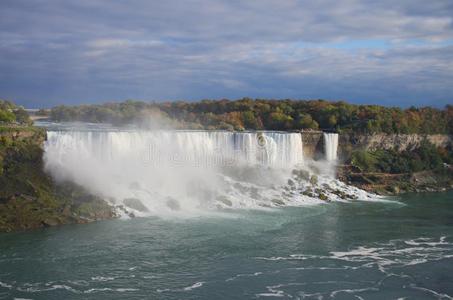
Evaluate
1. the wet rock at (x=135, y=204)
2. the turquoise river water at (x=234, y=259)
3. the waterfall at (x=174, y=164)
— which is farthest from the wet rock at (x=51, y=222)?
the wet rock at (x=135, y=204)

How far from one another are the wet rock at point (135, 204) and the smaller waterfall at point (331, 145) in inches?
644

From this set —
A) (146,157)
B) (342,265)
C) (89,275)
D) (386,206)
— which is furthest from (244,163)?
(89,275)

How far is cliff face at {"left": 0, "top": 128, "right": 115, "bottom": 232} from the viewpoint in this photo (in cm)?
2309

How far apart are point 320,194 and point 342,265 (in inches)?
540

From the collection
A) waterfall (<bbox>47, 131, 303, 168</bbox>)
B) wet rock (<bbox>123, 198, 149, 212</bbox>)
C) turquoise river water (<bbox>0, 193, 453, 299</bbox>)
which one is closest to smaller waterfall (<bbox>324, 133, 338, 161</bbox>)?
waterfall (<bbox>47, 131, 303, 168</bbox>)

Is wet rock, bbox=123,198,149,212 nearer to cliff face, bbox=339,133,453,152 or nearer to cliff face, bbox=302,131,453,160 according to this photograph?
cliff face, bbox=302,131,453,160

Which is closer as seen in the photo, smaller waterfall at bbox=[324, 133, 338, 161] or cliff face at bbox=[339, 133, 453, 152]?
smaller waterfall at bbox=[324, 133, 338, 161]

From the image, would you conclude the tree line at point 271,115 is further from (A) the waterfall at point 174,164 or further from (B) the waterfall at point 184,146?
(A) the waterfall at point 174,164

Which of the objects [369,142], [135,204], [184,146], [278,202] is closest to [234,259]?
[135,204]

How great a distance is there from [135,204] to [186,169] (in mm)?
6339

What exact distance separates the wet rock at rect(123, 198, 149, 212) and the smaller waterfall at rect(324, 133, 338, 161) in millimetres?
16346

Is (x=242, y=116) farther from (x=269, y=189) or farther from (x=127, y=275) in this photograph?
(x=127, y=275)

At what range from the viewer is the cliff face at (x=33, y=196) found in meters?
23.1

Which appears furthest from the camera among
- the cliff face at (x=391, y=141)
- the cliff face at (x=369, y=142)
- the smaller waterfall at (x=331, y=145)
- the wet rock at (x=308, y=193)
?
the cliff face at (x=391, y=141)
